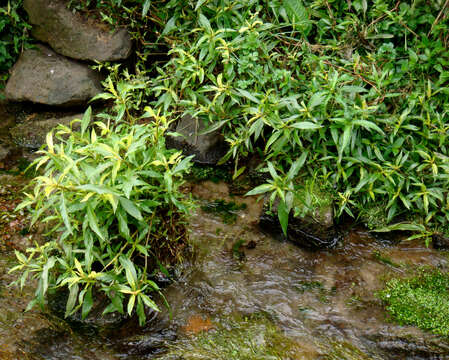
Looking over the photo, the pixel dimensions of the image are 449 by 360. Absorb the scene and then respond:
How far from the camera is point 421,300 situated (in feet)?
11.3

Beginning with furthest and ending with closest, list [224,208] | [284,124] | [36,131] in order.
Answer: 1. [36,131]
2. [224,208]
3. [284,124]

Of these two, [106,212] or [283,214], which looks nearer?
[106,212]

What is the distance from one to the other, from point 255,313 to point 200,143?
7.02 feet

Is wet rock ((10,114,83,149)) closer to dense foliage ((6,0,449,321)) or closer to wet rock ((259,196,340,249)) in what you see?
dense foliage ((6,0,449,321))

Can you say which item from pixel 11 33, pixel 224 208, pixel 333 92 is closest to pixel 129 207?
pixel 224 208

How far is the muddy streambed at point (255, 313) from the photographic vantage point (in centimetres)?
306

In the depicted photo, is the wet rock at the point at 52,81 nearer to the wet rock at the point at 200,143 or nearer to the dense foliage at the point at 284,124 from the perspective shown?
the dense foliage at the point at 284,124

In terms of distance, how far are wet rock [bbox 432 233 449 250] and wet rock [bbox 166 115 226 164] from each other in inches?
93.8

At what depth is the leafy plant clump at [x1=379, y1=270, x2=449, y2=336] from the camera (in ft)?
10.7

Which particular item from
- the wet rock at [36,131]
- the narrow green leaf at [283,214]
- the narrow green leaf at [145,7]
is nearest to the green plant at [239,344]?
the narrow green leaf at [283,214]

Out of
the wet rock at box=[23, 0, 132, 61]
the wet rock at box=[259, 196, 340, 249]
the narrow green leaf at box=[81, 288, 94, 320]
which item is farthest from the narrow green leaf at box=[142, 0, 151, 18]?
the narrow green leaf at box=[81, 288, 94, 320]

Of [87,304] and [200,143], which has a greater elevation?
[200,143]

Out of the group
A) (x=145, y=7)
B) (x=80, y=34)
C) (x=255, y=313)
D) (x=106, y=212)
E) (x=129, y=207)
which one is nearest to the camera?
(x=129, y=207)

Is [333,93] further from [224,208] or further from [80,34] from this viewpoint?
[80,34]
